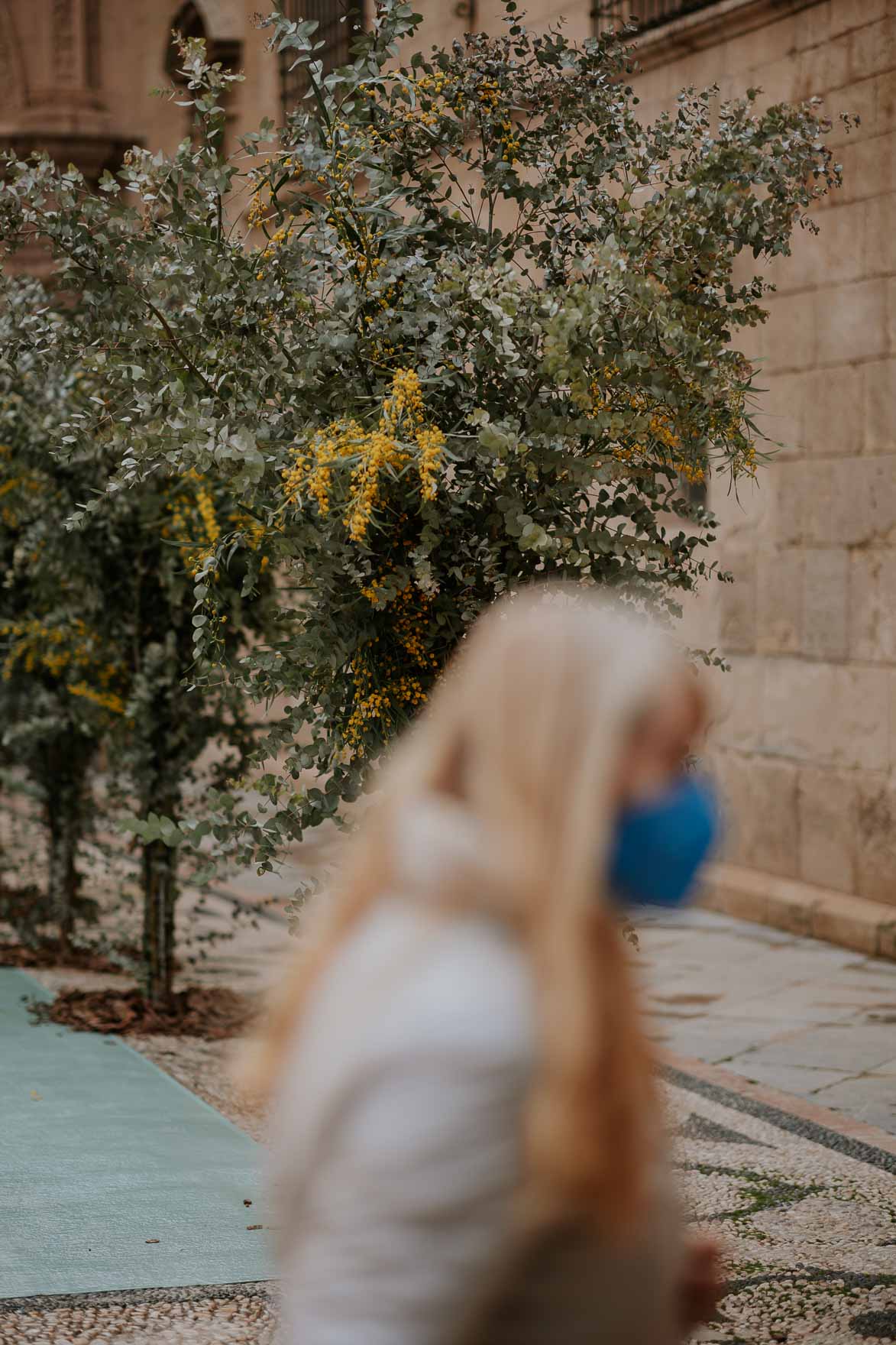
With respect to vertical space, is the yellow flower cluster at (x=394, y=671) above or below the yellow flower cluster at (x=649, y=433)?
→ below

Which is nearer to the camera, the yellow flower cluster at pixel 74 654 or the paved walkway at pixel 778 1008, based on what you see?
the paved walkway at pixel 778 1008

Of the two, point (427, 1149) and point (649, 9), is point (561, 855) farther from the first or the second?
→ point (649, 9)

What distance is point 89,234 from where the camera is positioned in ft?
14.7

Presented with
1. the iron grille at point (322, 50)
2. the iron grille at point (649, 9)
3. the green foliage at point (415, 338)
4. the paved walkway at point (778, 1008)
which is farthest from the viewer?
the iron grille at point (322, 50)

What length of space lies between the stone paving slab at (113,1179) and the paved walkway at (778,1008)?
207 centimetres

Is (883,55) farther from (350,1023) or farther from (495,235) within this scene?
(350,1023)

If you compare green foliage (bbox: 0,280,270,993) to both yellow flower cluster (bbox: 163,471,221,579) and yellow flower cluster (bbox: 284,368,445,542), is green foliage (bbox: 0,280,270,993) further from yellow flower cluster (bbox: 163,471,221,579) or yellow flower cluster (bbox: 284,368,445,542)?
yellow flower cluster (bbox: 284,368,445,542)

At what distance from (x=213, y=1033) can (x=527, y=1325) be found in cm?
530

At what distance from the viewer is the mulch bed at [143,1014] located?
6465mm

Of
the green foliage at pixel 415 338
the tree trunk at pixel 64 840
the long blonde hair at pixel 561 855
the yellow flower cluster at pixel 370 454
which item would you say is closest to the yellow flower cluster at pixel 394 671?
the green foliage at pixel 415 338

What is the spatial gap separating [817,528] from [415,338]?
5.00 meters

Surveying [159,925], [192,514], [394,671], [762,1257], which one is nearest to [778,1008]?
[159,925]

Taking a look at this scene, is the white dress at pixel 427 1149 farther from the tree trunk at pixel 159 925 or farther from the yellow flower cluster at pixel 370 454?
the tree trunk at pixel 159 925

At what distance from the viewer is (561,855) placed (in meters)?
1.30
